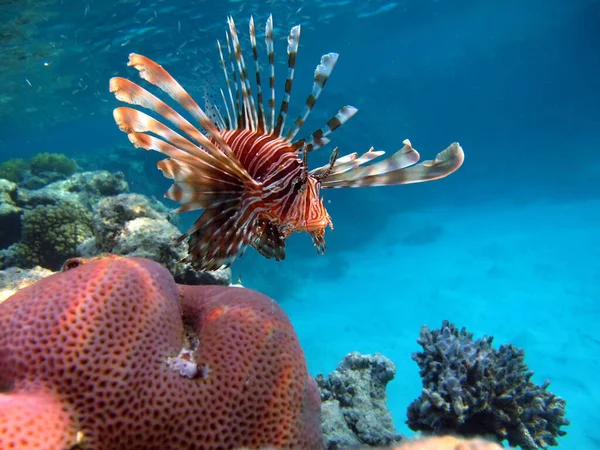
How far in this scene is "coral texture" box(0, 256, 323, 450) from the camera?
1.52 meters

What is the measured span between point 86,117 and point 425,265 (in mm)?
37074

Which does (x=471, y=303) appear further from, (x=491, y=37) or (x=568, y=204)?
(x=491, y=37)

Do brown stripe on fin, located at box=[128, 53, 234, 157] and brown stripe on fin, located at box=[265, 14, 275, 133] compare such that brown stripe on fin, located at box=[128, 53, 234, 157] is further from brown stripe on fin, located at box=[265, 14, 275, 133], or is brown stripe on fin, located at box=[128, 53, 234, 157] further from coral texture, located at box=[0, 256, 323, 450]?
brown stripe on fin, located at box=[265, 14, 275, 133]

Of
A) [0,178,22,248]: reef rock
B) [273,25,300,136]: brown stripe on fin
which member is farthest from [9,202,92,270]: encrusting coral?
[273,25,300,136]: brown stripe on fin

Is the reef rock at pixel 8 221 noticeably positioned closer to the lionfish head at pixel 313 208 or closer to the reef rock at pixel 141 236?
the reef rock at pixel 141 236

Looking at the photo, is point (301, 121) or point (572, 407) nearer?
point (301, 121)

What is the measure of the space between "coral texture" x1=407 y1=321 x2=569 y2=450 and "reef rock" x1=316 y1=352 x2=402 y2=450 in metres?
0.40

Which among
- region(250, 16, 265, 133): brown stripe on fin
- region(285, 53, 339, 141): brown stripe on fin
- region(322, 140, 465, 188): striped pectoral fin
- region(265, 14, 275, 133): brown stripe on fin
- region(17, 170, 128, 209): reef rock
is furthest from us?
region(17, 170, 128, 209): reef rock

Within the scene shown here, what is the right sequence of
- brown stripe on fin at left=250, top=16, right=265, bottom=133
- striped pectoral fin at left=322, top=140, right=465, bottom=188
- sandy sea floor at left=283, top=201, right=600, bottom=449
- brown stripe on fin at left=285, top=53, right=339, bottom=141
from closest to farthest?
striped pectoral fin at left=322, top=140, right=465, bottom=188 → brown stripe on fin at left=285, top=53, right=339, bottom=141 → brown stripe on fin at left=250, top=16, right=265, bottom=133 → sandy sea floor at left=283, top=201, right=600, bottom=449

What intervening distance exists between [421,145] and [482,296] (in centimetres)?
1576

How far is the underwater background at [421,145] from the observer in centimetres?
1650

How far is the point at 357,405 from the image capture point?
370 cm

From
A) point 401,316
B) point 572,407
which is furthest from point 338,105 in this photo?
point 572,407

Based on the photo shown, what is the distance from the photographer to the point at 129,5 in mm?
15898
